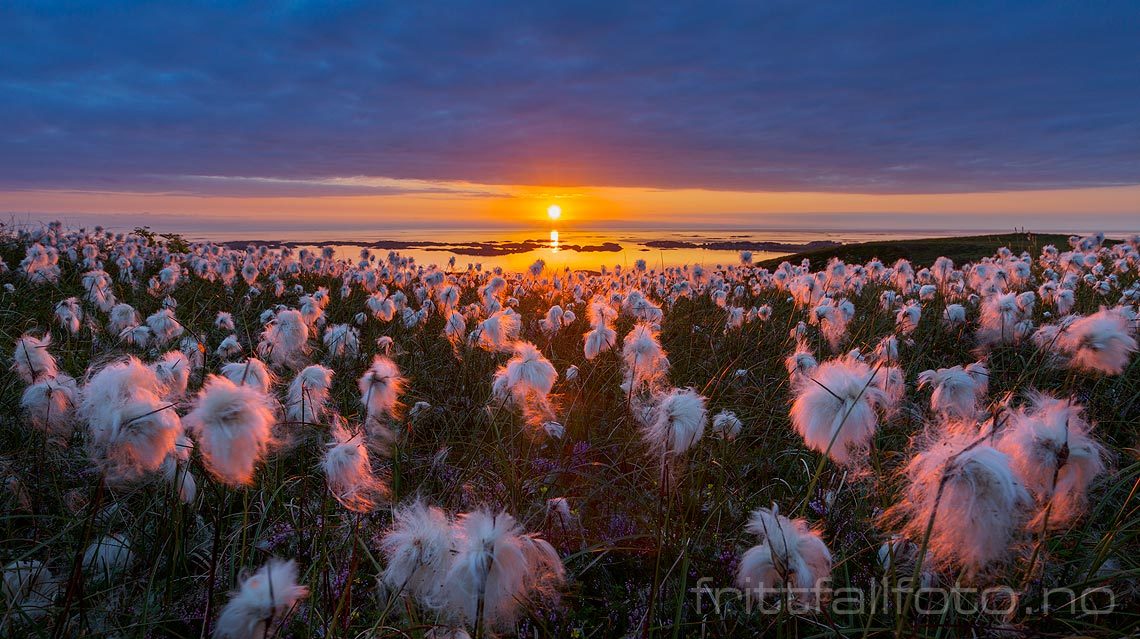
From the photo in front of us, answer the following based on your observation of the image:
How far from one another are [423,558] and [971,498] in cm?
155

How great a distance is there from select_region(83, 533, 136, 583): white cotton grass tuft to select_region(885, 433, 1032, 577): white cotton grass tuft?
3.05 meters

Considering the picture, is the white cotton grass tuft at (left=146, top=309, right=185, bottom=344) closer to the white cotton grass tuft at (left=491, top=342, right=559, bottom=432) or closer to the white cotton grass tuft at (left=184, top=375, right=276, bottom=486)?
the white cotton grass tuft at (left=491, top=342, right=559, bottom=432)

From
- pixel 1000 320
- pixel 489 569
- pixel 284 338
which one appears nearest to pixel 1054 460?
pixel 489 569

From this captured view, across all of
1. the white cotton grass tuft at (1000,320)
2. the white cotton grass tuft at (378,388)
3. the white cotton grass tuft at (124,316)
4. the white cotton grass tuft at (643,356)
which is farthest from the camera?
the white cotton grass tuft at (124,316)

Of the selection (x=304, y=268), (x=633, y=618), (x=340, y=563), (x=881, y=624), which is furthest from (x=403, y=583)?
(x=304, y=268)

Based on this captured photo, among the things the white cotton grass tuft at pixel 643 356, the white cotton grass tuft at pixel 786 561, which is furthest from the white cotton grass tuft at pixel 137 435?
the white cotton grass tuft at pixel 643 356

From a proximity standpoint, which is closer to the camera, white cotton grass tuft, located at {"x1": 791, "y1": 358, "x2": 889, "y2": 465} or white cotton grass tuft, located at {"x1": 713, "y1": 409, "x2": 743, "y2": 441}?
white cotton grass tuft, located at {"x1": 791, "y1": 358, "x2": 889, "y2": 465}

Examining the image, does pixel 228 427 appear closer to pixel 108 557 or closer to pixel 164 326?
pixel 108 557

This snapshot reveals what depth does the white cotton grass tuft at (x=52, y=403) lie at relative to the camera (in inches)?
116

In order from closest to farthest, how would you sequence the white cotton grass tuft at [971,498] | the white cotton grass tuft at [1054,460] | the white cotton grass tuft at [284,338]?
the white cotton grass tuft at [971,498]
the white cotton grass tuft at [1054,460]
the white cotton grass tuft at [284,338]

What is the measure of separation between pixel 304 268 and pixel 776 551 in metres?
15.2

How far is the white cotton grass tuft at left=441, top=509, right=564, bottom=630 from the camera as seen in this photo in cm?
157

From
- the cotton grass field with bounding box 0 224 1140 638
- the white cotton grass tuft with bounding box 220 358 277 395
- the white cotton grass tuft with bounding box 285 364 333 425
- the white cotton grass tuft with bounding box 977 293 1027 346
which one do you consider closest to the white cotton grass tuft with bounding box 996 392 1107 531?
the cotton grass field with bounding box 0 224 1140 638

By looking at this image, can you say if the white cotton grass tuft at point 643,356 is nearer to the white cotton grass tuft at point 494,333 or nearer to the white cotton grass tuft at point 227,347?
the white cotton grass tuft at point 494,333
